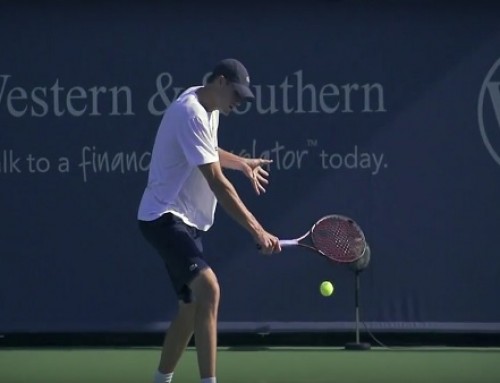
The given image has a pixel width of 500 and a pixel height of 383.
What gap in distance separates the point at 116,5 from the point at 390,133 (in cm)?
184

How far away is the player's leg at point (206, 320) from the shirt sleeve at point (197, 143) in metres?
0.45

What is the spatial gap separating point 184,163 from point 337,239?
63.7 inches

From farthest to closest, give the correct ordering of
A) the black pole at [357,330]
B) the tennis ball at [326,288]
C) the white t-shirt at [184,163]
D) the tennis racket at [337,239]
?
the tennis ball at [326,288]
the black pole at [357,330]
the tennis racket at [337,239]
the white t-shirt at [184,163]

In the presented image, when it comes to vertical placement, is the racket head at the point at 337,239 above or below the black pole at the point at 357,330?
above

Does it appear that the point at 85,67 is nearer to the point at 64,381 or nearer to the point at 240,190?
the point at 240,190

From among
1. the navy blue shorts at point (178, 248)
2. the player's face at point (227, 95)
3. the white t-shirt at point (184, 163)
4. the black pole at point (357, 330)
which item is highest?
the player's face at point (227, 95)

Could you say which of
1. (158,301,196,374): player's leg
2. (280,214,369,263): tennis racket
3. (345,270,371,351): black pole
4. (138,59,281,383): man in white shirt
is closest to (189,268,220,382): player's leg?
(138,59,281,383): man in white shirt

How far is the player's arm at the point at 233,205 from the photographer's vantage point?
5109 millimetres

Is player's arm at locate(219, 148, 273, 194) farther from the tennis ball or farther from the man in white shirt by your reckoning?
the tennis ball

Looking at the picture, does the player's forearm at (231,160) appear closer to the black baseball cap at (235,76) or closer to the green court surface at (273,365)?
the black baseball cap at (235,76)

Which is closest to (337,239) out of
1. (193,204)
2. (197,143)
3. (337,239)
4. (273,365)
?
(337,239)

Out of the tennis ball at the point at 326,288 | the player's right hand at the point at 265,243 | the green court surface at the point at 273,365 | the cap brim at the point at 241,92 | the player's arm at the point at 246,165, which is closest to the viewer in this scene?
the player's right hand at the point at 265,243

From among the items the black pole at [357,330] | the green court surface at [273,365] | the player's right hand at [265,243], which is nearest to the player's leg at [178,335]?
the player's right hand at [265,243]

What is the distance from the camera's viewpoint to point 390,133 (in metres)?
7.82
